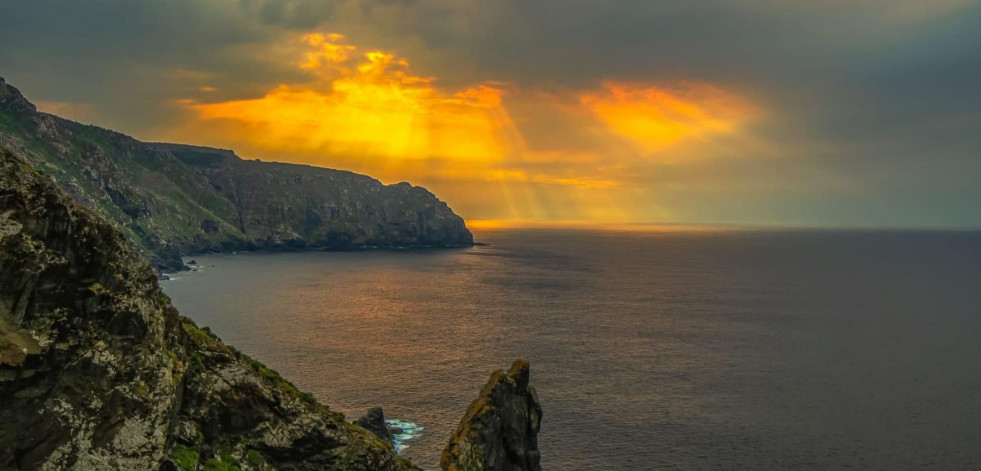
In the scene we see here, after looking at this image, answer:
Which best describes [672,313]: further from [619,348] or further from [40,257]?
[40,257]

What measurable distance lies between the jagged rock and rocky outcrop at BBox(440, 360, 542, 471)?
98.9 ft

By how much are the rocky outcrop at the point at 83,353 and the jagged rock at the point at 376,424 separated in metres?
55.7

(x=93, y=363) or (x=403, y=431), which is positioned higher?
(x=93, y=363)

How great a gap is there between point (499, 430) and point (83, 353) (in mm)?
38257

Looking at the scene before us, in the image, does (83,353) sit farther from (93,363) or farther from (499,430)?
(499,430)

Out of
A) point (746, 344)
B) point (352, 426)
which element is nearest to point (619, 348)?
point (746, 344)

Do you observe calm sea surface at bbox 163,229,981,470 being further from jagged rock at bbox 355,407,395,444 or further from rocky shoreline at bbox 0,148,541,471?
rocky shoreline at bbox 0,148,541,471

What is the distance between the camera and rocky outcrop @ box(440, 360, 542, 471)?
4803 cm

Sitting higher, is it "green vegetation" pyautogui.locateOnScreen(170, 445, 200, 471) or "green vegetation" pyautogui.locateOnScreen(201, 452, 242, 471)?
"green vegetation" pyautogui.locateOnScreen(170, 445, 200, 471)

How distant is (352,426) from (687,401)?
86152 mm

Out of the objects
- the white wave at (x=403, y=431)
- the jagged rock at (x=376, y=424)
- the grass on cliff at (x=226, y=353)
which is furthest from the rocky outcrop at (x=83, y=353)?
the white wave at (x=403, y=431)

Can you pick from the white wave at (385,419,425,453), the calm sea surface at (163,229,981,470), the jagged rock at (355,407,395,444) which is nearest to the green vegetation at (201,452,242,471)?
the calm sea surface at (163,229,981,470)

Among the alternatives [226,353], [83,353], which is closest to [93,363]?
[83,353]

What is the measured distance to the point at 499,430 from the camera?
54.0 meters
